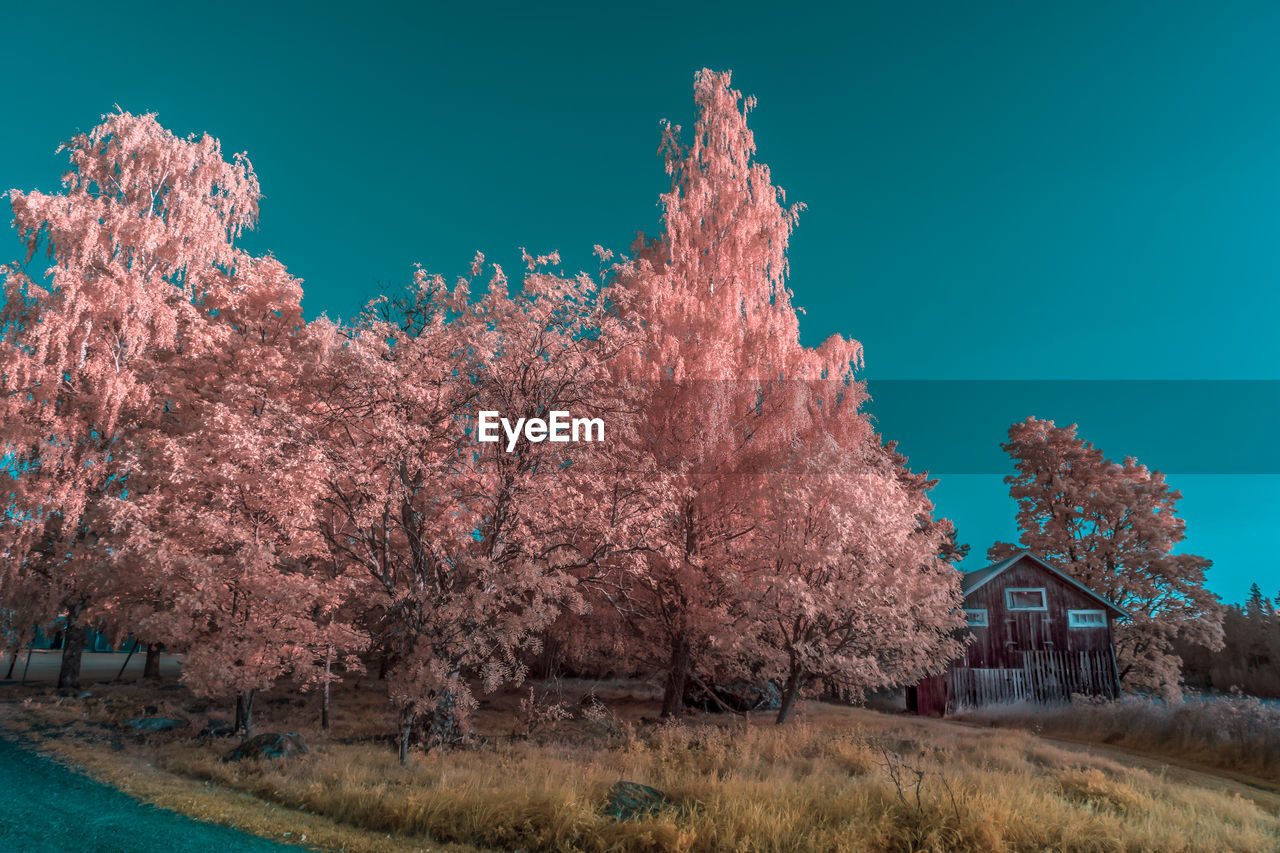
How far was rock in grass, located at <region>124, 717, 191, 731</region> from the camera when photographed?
15.6m

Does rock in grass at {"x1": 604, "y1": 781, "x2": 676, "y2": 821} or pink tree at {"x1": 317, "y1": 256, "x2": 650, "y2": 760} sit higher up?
pink tree at {"x1": 317, "y1": 256, "x2": 650, "y2": 760}

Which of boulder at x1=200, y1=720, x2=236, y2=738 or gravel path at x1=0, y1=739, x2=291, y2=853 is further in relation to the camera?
boulder at x1=200, y1=720, x2=236, y2=738

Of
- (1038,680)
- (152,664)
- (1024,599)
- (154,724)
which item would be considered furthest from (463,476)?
(1038,680)

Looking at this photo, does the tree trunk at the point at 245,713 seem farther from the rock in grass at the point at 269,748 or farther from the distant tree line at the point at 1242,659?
the distant tree line at the point at 1242,659

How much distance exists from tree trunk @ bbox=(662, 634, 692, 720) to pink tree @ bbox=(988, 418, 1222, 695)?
20.8 metres

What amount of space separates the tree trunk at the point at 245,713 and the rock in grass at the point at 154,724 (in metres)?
2.29

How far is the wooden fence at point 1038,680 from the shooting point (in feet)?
84.2

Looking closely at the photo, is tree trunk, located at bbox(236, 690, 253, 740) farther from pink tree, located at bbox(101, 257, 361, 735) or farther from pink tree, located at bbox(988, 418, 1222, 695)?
pink tree, located at bbox(988, 418, 1222, 695)

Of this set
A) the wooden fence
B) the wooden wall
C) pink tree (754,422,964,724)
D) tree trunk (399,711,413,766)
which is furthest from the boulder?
the wooden wall

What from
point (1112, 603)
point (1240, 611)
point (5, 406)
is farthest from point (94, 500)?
Answer: point (1240, 611)

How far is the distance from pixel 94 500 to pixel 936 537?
81.9 ft

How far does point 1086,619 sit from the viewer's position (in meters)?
26.9

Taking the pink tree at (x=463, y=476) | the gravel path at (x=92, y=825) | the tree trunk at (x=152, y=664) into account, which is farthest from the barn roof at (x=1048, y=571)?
the tree trunk at (x=152, y=664)

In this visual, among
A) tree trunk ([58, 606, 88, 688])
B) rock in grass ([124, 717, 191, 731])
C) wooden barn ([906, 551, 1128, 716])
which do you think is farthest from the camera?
wooden barn ([906, 551, 1128, 716])
